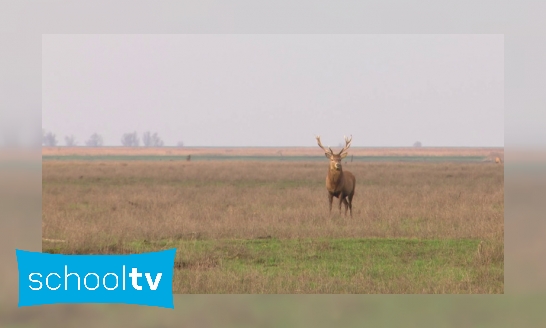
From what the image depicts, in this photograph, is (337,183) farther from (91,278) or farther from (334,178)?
(91,278)

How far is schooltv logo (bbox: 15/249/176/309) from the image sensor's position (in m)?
8.11

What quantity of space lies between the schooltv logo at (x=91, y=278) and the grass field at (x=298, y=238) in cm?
130

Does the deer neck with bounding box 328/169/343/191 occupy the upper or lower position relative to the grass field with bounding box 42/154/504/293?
upper

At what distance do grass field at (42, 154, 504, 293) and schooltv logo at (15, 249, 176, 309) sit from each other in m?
1.30

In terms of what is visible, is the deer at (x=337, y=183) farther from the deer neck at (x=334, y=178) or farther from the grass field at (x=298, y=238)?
the grass field at (x=298, y=238)

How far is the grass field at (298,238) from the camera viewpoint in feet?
32.3

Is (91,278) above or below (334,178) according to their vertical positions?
below

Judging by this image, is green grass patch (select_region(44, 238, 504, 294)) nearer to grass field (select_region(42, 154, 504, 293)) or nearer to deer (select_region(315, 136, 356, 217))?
grass field (select_region(42, 154, 504, 293))

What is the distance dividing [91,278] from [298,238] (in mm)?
6076

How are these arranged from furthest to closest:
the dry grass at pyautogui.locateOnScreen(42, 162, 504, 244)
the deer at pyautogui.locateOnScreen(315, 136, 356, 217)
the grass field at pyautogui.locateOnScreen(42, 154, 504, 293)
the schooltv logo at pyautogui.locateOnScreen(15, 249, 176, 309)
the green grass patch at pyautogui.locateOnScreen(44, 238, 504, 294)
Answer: the deer at pyautogui.locateOnScreen(315, 136, 356, 217), the dry grass at pyautogui.locateOnScreen(42, 162, 504, 244), the grass field at pyautogui.locateOnScreen(42, 154, 504, 293), the green grass patch at pyautogui.locateOnScreen(44, 238, 504, 294), the schooltv logo at pyautogui.locateOnScreen(15, 249, 176, 309)

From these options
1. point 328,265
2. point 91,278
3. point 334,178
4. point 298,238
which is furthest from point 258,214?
point 91,278

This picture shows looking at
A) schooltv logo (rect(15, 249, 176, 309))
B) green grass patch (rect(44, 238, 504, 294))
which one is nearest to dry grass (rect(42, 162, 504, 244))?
green grass patch (rect(44, 238, 504, 294))

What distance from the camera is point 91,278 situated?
8.26 m

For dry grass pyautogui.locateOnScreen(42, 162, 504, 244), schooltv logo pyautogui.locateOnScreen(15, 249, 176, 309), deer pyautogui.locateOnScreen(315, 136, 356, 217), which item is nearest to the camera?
schooltv logo pyautogui.locateOnScreen(15, 249, 176, 309)
